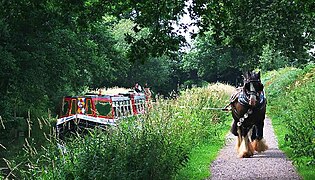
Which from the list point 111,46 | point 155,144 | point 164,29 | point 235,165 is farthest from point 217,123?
point 111,46

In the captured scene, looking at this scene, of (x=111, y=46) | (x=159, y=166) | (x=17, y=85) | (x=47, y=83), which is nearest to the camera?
(x=159, y=166)

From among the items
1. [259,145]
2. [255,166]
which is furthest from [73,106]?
[255,166]

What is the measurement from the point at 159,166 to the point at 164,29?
2.76m

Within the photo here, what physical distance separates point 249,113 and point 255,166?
130 cm

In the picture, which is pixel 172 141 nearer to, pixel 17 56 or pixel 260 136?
pixel 260 136

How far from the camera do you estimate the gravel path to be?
8.61 meters

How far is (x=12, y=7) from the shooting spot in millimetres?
10008

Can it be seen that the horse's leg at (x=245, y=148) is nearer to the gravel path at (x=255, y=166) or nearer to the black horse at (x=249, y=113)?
the black horse at (x=249, y=113)

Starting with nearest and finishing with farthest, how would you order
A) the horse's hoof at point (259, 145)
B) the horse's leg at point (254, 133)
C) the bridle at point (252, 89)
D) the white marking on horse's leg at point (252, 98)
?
the white marking on horse's leg at point (252, 98) < the bridle at point (252, 89) < the horse's leg at point (254, 133) < the horse's hoof at point (259, 145)

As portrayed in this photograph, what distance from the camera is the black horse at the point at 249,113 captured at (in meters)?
10.0

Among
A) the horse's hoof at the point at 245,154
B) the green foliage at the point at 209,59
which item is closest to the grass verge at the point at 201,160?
the horse's hoof at the point at 245,154

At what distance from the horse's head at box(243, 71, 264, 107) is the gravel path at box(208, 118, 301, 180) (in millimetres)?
1181

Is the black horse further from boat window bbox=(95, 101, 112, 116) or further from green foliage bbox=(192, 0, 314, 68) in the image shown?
boat window bbox=(95, 101, 112, 116)

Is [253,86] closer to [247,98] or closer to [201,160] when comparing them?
[247,98]
